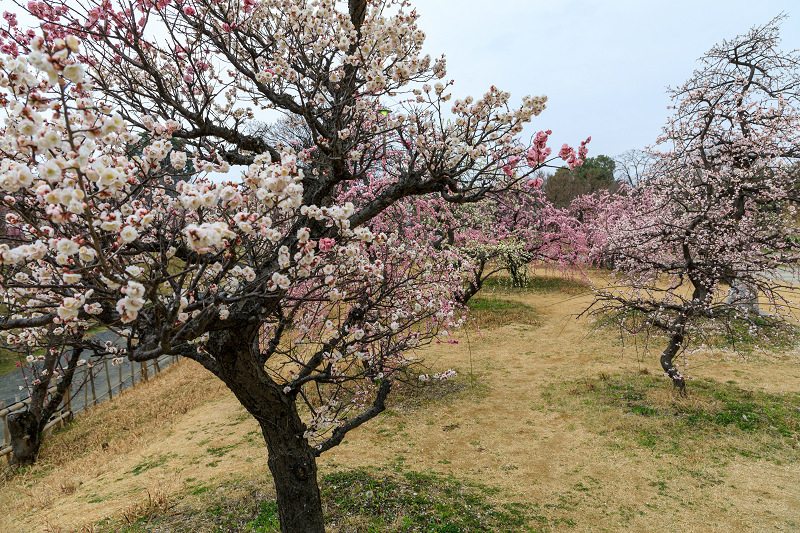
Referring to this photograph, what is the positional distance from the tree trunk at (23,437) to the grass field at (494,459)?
321 mm

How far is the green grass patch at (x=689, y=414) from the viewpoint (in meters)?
6.89

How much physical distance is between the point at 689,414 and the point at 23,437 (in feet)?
47.1

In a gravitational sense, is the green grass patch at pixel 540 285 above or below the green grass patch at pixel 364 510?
above

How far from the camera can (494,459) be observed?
7.02 metres

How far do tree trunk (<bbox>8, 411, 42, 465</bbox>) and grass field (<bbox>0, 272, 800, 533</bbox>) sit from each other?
0.32 metres

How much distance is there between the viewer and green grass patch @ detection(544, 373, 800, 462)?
6.89 meters

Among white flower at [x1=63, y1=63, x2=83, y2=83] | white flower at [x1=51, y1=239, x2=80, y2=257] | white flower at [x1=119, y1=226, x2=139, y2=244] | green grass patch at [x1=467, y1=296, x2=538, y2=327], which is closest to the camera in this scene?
white flower at [x1=63, y1=63, x2=83, y2=83]

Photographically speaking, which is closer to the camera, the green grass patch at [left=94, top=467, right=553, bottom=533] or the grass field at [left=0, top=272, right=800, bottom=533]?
the green grass patch at [left=94, top=467, right=553, bottom=533]

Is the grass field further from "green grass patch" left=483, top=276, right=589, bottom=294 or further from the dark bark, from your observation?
"green grass patch" left=483, top=276, right=589, bottom=294

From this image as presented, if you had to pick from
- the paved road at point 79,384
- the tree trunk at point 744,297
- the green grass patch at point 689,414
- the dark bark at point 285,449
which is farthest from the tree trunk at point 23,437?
the tree trunk at point 744,297

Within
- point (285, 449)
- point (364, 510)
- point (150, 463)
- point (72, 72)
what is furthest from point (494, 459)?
point (72, 72)

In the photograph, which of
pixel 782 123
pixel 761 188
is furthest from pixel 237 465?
pixel 782 123

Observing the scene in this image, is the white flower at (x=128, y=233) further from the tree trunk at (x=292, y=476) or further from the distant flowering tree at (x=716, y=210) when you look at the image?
the distant flowering tree at (x=716, y=210)

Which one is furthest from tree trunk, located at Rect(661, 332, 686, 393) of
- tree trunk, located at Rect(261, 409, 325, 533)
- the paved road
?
the paved road
